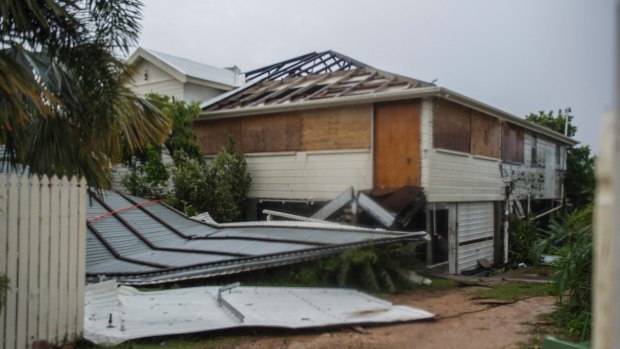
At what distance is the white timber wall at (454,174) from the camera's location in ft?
35.8

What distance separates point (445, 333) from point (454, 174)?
23.1 ft

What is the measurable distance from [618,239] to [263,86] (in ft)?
49.6

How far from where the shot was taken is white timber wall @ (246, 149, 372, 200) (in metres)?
11.7

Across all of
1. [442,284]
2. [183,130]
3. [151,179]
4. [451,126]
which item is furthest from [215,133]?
[442,284]

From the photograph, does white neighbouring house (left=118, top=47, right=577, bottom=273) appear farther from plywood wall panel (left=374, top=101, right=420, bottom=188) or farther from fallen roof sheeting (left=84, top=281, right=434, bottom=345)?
fallen roof sheeting (left=84, top=281, right=434, bottom=345)

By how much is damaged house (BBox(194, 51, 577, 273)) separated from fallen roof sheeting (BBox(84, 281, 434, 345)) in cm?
493

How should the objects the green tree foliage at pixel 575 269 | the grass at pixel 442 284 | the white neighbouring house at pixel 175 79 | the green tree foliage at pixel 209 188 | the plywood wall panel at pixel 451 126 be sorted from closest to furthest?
the green tree foliage at pixel 575 269 < the grass at pixel 442 284 < the plywood wall panel at pixel 451 126 < the green tree foliage at pixel 209 188 < the white neighbouring house at pixel 175 79

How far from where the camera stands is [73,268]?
4.79 m

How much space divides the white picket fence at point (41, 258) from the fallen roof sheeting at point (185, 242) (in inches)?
75.3

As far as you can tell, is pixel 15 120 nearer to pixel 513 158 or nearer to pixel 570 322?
pixel 570 322

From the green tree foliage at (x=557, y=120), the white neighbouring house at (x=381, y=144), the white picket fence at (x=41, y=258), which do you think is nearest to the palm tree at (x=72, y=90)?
the white picket fence at (x=41, y=258)

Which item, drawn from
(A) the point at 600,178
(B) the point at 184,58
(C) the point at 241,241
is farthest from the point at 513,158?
(A) the point at 600,178

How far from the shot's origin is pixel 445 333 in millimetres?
5480

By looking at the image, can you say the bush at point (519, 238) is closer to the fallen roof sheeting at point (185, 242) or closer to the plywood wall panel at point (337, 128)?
the plywood wall panel at point (337, 128)
